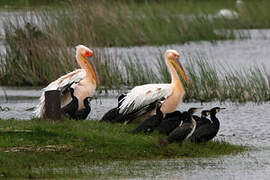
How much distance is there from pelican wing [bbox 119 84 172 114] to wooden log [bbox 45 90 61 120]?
0.98 meters

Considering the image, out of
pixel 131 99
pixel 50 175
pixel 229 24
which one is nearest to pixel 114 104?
pixel 131 99

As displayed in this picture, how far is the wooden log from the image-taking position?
404 inches

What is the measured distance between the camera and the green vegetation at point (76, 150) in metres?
8.17

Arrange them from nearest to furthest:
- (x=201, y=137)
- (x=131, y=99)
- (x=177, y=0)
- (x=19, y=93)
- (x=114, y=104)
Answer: (x=201, y=137) → (x=131, y=99) → (x=114, y=104) → (x=19, y=93) → (x=177, y=0)

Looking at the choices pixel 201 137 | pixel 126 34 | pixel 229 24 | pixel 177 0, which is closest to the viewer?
pixel 201 137

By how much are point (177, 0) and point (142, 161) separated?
27.4m

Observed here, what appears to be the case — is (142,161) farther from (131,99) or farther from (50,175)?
(131,99)

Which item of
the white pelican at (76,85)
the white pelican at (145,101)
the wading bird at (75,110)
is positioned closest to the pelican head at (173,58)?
the white pelican at (145,101)

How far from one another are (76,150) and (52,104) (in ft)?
5.11

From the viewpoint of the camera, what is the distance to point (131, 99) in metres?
10.8

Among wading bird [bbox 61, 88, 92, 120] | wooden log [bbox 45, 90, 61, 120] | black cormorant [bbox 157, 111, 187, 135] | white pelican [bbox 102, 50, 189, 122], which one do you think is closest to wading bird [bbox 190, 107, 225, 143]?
black cormorant [bbox 157, 111, 187, 135]

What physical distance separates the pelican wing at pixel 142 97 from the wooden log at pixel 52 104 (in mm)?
983

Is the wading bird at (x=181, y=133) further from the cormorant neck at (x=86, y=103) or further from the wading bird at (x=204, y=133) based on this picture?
the cormorant neck at (x=86, y=103)

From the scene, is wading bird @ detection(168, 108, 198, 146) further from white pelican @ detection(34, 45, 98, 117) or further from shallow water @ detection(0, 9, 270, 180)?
white pelican @ detection(34, 45, 98, 117)
